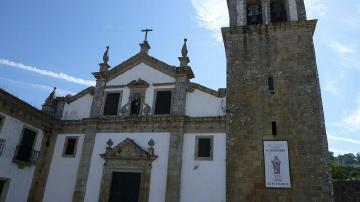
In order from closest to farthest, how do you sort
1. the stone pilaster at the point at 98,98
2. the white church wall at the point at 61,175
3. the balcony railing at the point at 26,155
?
the balcony railing at the point at 26,155, the white church wall at the point at 61,175, the stone pilaster at the point at 98,98

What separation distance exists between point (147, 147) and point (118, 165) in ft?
5.95

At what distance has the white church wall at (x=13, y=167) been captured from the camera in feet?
49.9

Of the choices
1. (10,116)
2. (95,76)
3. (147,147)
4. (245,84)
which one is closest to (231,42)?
(245,84)

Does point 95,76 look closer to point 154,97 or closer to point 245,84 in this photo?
point 154,97

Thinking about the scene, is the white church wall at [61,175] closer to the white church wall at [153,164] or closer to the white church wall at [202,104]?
the white church wall at [153,164]

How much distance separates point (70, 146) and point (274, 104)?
11.5m

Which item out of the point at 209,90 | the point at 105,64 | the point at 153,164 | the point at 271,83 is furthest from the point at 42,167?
the point at 271,83

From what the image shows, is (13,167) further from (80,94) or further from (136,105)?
(136,105)

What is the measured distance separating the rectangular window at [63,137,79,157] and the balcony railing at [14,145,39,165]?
59.9 inches

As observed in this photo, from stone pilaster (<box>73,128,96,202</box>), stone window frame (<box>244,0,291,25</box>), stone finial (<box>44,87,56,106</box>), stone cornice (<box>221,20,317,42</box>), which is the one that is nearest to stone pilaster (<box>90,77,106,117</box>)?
stone pilaster (<box>73,128,96,202</box>)

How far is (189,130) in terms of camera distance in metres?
16.3

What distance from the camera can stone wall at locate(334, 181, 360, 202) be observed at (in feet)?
53.5

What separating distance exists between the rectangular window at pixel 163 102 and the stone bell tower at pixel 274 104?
145 inches

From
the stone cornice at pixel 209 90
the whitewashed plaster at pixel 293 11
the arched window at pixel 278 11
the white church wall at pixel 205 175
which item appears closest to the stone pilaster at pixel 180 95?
the stone cornice at pixel 209 90
